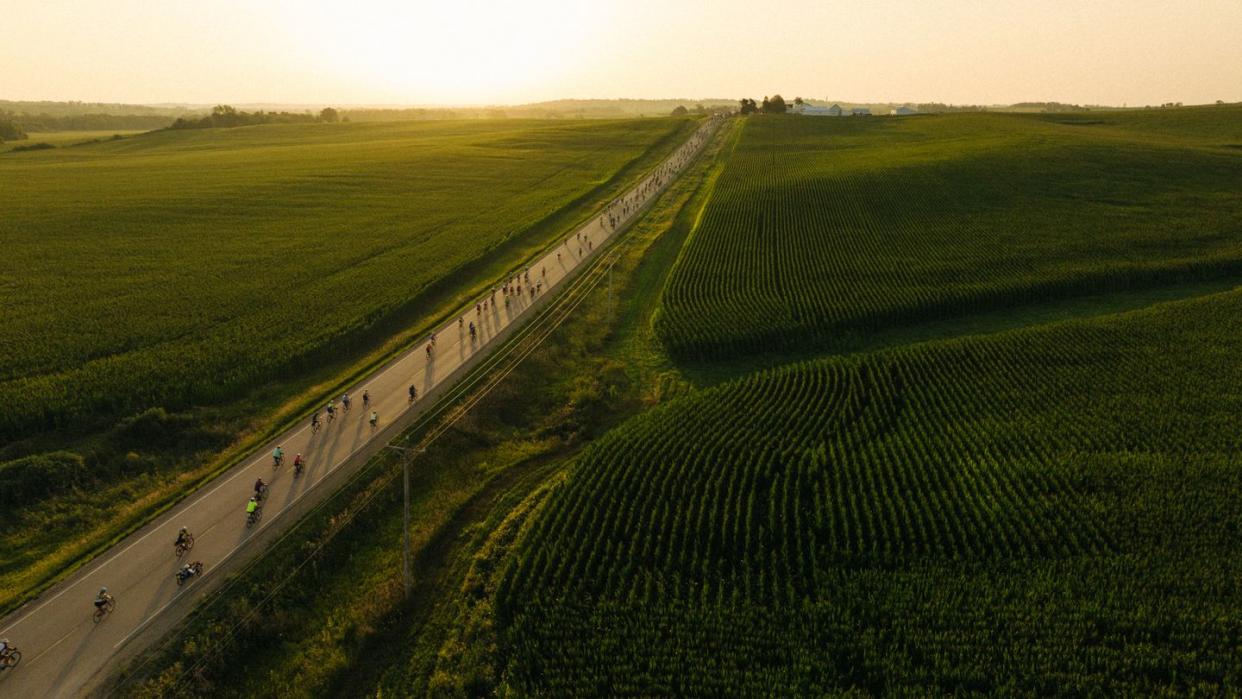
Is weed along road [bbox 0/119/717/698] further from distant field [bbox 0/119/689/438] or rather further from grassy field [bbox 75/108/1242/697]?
distant field [bbox 0/119/689/438]

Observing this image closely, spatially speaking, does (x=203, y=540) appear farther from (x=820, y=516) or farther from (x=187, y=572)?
(x=820, y=516)

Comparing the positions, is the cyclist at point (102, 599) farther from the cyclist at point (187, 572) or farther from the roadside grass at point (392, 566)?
the roadside grass at point (392, 566)

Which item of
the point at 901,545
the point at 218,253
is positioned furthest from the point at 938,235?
the point at 218,253

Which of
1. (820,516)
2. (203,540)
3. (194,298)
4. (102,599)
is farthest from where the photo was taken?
(194,298)

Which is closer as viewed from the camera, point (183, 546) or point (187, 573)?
point (187, 573)

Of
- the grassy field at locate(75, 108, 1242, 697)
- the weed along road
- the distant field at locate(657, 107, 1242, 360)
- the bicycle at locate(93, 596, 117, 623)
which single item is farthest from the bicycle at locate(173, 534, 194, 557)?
the distant field at locate(657, 107, 1242, 360)

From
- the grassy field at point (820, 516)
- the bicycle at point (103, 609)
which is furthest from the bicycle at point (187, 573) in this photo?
the grassy field at point (820, 516)
